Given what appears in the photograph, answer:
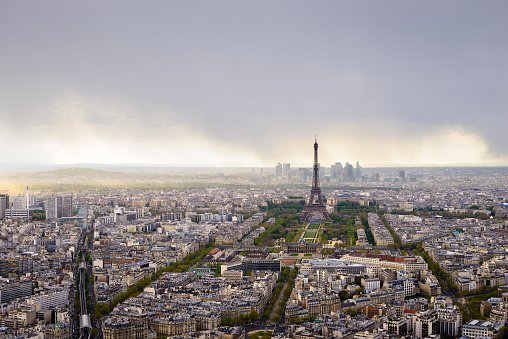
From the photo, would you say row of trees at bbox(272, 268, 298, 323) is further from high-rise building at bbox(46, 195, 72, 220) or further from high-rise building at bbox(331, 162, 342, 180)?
high-rise building at bbox(331, 162, 342, 180)

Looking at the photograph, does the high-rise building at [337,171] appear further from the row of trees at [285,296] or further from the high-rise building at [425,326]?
the high-rise building at [425,326]

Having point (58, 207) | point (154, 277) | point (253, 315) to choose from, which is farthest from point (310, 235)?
point (58, 207)

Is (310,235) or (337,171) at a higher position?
(337,171)

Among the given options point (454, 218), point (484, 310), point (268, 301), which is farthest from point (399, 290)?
point (454, 218)

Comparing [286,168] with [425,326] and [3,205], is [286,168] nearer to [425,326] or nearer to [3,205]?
[3,205]

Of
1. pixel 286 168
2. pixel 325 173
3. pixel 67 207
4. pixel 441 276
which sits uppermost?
pixel 286 168

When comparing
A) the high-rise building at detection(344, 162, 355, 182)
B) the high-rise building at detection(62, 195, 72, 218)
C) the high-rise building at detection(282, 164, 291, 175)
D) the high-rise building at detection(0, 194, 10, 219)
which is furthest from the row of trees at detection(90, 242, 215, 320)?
the high-rise building at detection(282, 164, 291, 175)

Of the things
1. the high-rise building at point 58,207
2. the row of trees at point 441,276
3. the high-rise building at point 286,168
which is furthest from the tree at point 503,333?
the high-rise building at point 286,168

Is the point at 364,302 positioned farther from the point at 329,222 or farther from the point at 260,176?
the point at 260,176
